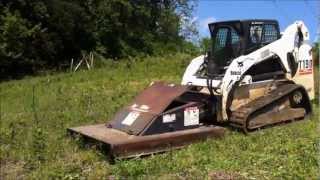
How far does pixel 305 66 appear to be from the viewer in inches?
416

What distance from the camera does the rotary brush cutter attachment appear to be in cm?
793

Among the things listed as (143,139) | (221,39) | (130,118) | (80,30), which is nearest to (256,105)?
(221,39)

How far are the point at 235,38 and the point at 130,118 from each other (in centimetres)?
254

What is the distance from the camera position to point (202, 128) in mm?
8773

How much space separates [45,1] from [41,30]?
189 centimetres

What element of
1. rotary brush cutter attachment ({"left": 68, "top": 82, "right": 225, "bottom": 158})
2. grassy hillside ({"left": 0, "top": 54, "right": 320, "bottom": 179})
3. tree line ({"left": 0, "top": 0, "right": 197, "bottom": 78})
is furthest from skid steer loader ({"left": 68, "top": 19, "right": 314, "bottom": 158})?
tree line ({"left": 0, "top": 0, "right": 197, "bottom": 78})

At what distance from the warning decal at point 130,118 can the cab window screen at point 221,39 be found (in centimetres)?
234

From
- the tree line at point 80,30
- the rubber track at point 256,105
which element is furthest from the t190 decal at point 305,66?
the tree line at point 80,30

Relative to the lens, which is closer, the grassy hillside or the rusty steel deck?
the grassy hillside

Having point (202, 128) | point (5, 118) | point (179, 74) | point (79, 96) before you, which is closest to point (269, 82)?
point (202, 128)

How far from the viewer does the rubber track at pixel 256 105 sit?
30.0 feet

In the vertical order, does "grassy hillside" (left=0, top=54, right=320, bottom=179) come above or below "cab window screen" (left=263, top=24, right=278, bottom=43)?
below

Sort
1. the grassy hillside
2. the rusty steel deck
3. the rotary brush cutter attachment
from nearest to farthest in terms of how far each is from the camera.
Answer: the grassy hillside → the rusty steel deck → the rotary brush cutter attachment

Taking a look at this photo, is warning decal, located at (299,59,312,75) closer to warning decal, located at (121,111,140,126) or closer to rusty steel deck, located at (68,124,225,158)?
rusty steel deck, located at (68,124,225,158)
